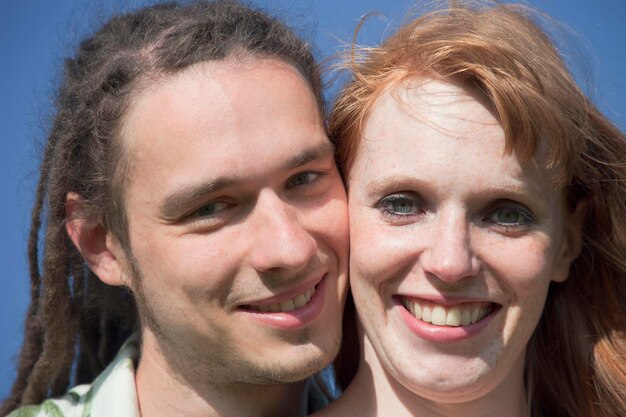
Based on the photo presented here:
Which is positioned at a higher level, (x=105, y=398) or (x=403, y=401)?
(x=403, y=401)

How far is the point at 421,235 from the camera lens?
9.65 feet

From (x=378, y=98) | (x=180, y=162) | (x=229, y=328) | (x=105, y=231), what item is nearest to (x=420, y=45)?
(x=378, y=98)

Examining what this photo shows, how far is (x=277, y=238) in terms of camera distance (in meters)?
3.08

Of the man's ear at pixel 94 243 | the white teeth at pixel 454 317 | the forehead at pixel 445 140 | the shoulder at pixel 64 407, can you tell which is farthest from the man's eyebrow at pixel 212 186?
the shoulder at pixel 64 407

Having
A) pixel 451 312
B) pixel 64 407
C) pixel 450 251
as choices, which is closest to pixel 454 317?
pixel 451 312

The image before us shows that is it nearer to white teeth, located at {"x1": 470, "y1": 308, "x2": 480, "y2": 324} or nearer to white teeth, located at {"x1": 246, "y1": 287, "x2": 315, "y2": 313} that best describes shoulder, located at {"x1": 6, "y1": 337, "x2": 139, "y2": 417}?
white teeth, located at {"x1": 246, "y1": 287, "x2": 315, "y2": 313}

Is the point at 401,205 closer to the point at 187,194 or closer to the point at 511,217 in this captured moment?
the point at 511,217

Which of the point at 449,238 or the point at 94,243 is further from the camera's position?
the point at 94,243

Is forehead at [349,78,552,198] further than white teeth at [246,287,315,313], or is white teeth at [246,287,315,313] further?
white teeth at [246,287,315,313]

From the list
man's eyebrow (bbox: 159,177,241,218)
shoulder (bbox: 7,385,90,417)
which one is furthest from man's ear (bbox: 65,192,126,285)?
shoulder (bbox: 7,385,90,417)

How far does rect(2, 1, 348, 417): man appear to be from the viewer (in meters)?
3.14

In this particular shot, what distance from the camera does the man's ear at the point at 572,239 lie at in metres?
3.22

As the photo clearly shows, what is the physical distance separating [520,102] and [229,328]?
1311 mm

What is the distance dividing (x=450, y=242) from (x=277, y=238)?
0.61m
